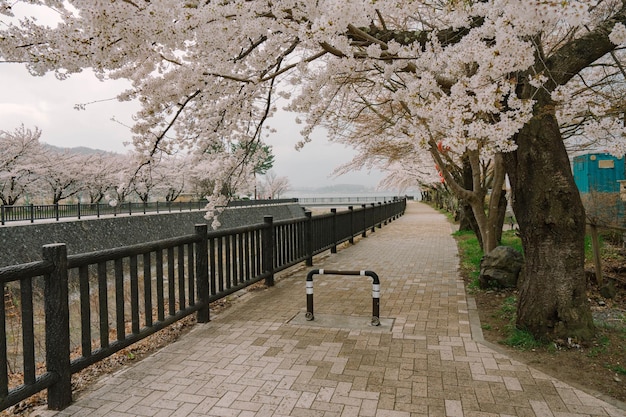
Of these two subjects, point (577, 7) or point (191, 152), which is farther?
point (191, 152)

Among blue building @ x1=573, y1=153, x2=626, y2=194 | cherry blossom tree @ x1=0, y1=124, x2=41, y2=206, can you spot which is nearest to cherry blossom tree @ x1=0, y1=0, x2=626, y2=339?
blue building @ x1=573, y1=153, x2=626, y2=194

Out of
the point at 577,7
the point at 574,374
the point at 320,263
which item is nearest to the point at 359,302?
the point at 574,374

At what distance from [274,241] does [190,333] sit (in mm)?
3017

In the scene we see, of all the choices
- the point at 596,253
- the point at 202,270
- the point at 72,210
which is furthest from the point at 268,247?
the point at 72,210

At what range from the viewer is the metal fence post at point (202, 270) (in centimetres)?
541

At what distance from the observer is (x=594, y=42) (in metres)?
4.46

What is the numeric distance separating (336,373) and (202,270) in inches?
95.4

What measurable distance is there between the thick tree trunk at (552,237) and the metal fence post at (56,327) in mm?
4703

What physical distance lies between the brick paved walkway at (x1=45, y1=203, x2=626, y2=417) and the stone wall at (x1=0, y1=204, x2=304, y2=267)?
13.5m

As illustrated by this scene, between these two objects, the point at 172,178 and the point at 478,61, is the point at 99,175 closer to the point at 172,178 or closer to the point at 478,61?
the point at 172,178

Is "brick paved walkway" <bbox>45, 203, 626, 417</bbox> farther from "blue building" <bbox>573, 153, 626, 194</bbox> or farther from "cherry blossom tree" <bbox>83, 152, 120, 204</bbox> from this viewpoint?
"cherry blossom tree" <bbox>83, 152, 120, 204</bbox>

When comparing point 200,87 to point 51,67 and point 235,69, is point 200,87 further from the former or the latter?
point 51,67

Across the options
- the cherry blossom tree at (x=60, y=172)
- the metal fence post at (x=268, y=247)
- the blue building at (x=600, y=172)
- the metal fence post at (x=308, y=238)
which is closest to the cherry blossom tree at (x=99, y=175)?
the cherry blossom tree at (x=60, y=172)

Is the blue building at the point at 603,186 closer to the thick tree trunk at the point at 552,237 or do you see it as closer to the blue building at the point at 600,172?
the blue building at the point at 600,172
